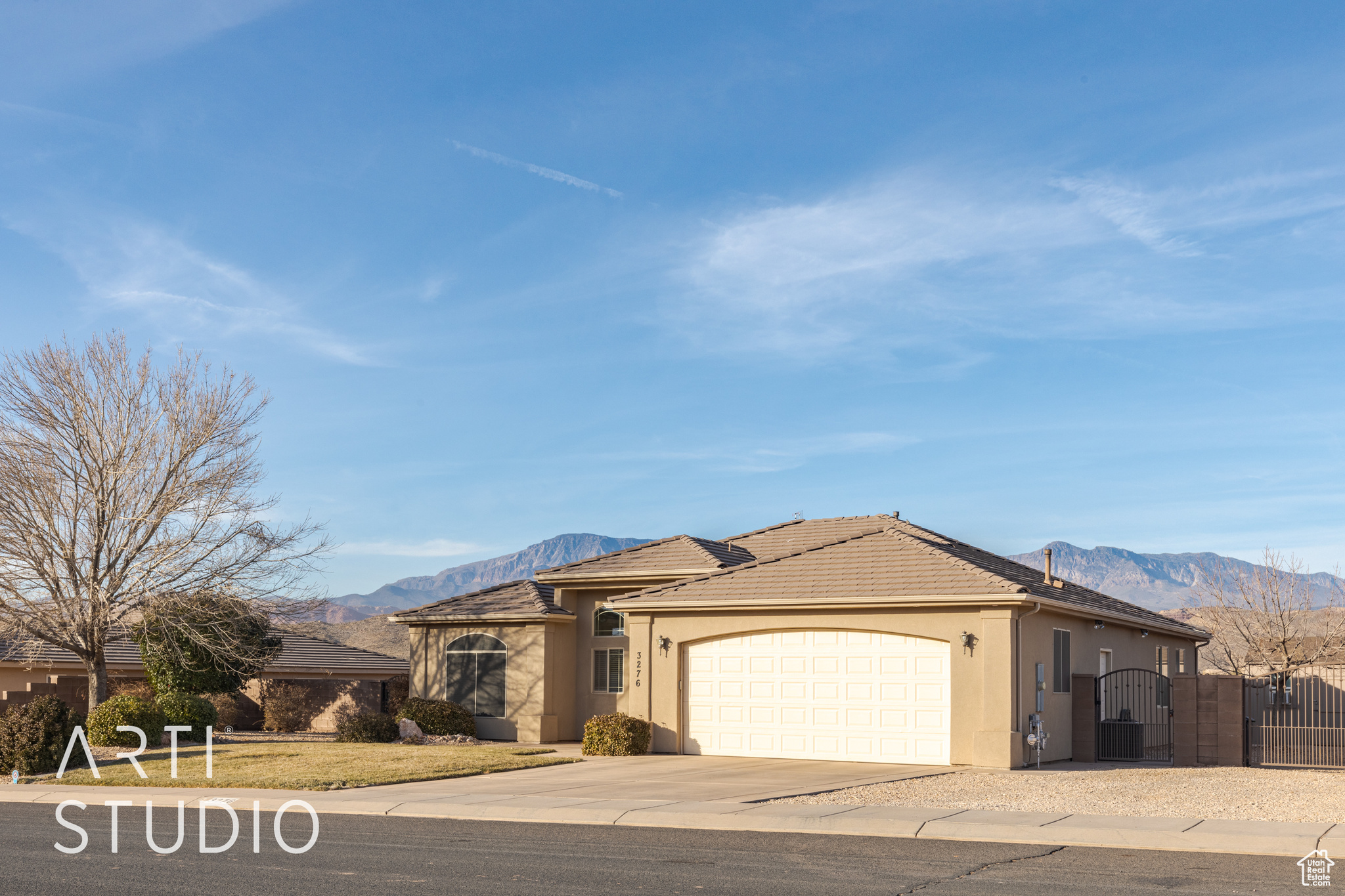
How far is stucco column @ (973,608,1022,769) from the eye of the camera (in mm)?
21266

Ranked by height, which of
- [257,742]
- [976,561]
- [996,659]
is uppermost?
[976,561]

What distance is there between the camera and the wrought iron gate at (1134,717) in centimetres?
2381

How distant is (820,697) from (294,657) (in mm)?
21949

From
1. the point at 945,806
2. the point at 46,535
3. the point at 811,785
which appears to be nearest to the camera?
the point at 945,806

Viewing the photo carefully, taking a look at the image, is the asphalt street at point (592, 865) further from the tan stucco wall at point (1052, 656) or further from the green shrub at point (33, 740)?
the tan stucco wall at point (1052, 656)

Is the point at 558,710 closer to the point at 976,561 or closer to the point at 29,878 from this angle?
the point at 976,561

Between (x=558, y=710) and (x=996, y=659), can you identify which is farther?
(x=558, y=710)

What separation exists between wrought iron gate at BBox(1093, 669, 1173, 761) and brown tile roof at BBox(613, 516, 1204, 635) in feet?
4.83

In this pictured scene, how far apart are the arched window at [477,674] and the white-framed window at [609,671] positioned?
90.5 inches

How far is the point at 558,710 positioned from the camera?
2927 cm

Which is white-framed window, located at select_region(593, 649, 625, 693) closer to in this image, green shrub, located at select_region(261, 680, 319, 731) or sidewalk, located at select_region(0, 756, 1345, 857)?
sidewalk, located at select_region(0, 756, 1345, 857)

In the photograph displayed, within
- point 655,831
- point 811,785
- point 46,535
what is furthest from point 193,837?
point 46,535

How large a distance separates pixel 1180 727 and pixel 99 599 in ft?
78.3

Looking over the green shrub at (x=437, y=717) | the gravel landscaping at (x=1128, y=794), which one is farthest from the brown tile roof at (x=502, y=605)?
the gravel landscaping at (x=1128, y=794)
